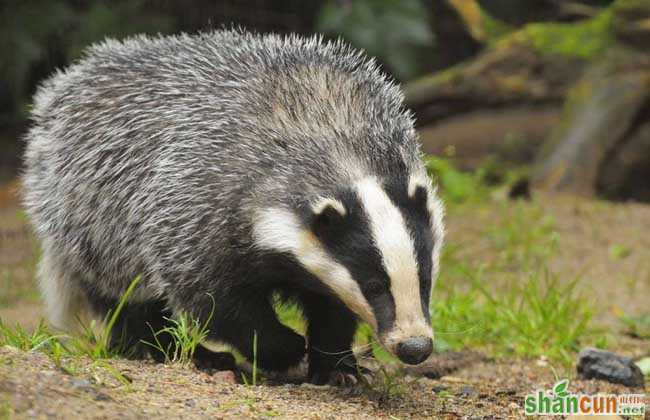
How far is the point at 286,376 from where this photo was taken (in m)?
4.93

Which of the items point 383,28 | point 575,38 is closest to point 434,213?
point 575,38

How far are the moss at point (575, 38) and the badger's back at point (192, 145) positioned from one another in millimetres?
5274

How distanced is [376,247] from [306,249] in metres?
0.36

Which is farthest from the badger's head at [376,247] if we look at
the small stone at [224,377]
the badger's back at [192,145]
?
the small stone at [224,377]

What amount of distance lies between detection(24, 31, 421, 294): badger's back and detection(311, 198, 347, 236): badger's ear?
133mm

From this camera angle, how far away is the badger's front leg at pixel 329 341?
4.94 meters

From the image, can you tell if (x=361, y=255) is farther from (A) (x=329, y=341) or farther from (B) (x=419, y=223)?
(A) (x=329, y=341)

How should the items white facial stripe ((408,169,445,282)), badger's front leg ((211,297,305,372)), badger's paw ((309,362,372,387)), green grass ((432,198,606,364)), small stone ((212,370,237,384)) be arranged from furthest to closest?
green grass ((432,198,606,364)) → badger's paw ((309,362,372,387)) → badger's front leg ((211,297,305,372)) → small stone ((212,370,237,384)) → white facial stripe ((408,169,445,282))

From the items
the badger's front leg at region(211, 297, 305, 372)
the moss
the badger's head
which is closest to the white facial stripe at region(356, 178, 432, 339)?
the badger's head

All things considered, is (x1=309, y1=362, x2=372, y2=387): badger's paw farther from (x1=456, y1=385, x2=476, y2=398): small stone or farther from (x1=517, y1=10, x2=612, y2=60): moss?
(x1=517, y1=10, x2=612, y2=60): moss

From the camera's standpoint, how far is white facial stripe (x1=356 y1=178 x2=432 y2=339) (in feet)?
13.2

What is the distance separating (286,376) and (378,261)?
1.14 meters

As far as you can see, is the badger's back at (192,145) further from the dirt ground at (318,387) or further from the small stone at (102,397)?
the small stone at (102,397)

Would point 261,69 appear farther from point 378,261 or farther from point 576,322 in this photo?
point 576,322
